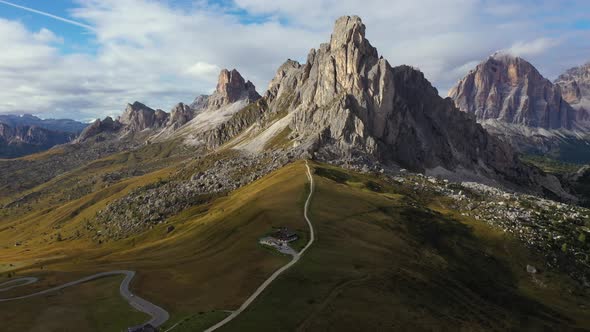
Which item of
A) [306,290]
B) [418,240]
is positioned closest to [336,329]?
[306,290]

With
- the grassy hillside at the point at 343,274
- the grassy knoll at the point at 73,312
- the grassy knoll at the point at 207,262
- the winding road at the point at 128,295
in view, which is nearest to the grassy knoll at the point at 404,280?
the grassy hillside at the point at 343,274

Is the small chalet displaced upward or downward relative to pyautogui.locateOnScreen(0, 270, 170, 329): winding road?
upward

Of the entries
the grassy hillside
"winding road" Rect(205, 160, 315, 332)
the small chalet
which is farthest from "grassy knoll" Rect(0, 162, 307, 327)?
the small chalet

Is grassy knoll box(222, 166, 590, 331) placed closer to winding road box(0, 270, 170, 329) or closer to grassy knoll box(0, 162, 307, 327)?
grassy knoll box(0, 162, 307, 327)

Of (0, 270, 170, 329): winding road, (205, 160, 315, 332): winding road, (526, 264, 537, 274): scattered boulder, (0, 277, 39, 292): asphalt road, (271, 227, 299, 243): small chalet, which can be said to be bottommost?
(526, 264, 537, 274): scattered boulder

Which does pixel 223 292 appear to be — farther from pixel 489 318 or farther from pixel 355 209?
pixel 355 209

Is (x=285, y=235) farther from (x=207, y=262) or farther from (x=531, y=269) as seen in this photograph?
(x=531, y=269)
